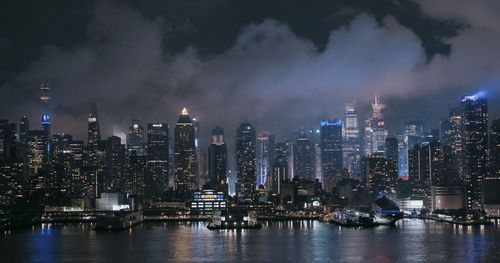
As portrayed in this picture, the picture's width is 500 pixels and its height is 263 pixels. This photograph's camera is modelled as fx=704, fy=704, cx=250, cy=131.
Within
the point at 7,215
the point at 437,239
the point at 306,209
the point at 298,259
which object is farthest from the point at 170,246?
the point at 306,209

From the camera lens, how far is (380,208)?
133 m

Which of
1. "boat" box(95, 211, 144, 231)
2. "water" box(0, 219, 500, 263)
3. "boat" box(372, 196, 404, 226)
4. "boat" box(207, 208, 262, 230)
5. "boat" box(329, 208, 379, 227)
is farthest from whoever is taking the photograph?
"boat" box(372, 196, 404, 226)

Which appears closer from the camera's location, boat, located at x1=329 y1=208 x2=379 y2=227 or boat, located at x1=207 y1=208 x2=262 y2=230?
boat, located at x1=207 y1=208 x2=262 y2=230

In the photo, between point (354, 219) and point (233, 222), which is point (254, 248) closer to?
point (233, 222)

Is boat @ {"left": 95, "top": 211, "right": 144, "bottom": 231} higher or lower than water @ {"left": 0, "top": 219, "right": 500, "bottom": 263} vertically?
higher

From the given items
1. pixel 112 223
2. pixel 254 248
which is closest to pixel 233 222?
pixel 112 223

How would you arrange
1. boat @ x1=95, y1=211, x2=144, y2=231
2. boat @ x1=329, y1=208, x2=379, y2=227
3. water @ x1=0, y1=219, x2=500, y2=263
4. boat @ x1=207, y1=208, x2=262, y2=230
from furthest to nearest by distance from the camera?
1. boat @ x1=329, y1=208, x2=379, y2=227
2. boat @ x1=95, y1=211, x2=144, y2=231
3. boat @ x1=207, y1=208, x2=262, y2=230
4. water @ x1=0, y1=219, x2=500, y2=263

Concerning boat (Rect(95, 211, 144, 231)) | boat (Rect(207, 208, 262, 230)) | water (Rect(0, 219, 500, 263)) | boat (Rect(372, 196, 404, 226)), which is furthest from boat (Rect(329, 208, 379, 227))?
boat (Rect(95, 211, 144, 231))

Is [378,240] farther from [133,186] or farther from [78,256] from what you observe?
[133,186]

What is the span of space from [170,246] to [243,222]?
33720 mm

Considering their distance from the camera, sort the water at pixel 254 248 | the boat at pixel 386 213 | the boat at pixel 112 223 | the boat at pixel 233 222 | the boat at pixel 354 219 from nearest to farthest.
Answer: the water at pixel 254 248
the boat at pixel 233 222
the boat at pixel 112 223
the boat at pixel 354 219
the boat at pixel 386 213

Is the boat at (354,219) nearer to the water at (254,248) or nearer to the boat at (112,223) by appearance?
the water at (254,248)

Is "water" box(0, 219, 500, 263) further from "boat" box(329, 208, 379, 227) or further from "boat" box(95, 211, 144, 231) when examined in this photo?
"boat" box(329, 208, 379, 227)

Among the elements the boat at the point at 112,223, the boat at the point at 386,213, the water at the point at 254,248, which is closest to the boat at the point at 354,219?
the boat at the point at 386,213
